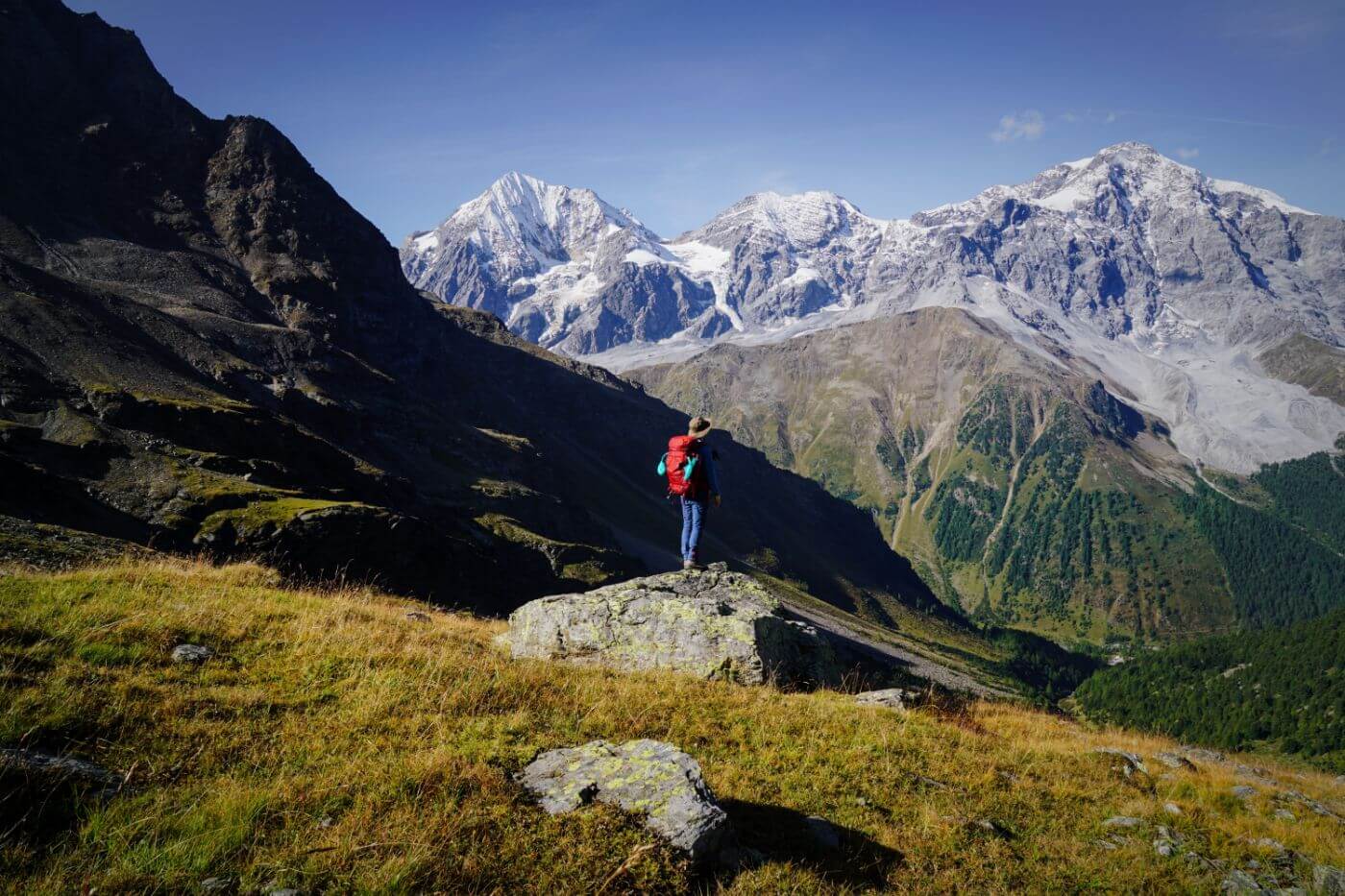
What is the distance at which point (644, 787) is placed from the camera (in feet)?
26.3

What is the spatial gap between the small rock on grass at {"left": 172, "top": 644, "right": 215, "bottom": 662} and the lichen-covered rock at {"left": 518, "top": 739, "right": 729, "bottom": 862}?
5.60m

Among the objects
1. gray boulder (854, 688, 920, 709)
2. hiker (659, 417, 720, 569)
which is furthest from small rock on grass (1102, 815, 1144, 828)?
hiker (659, 417, 720, 569)

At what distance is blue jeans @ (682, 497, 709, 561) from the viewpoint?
64.7 feet

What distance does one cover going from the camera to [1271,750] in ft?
652

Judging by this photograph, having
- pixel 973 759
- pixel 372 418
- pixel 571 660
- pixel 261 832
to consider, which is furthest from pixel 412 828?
pixel 372 418

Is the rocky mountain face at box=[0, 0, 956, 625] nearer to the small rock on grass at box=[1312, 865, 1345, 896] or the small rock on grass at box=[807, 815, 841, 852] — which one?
the small rock on grass at box=[807, 815, 841, 852]

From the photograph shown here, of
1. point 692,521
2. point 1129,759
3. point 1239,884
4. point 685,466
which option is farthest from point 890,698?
point 685,466

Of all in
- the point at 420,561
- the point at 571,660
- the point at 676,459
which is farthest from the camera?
the point at 420,561

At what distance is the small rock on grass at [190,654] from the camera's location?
9.88 metres

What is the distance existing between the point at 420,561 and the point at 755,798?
79301 millimetres

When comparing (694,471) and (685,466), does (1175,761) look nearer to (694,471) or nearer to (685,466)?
(694,471)

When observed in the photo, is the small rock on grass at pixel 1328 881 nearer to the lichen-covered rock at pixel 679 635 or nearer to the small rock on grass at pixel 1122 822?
the small rock on grass at pixel 1122 822

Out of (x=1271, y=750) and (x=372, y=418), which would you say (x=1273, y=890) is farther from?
(x=1271, y=750)

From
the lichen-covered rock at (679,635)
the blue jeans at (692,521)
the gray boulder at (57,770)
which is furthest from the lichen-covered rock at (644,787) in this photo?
the blue jeans at (692,521)
